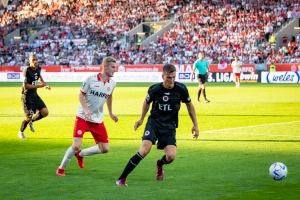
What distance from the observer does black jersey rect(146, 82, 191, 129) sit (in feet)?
29.1

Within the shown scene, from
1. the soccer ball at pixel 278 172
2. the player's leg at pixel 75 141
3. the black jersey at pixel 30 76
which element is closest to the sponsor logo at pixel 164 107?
the player's leg at pixel 75 141

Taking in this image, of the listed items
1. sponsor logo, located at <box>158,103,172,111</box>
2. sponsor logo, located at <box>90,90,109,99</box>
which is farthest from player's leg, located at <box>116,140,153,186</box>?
sponsor logo, located at <box>90,90,109,99</box>

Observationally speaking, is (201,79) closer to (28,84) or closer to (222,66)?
(28,84)

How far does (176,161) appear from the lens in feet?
36.4

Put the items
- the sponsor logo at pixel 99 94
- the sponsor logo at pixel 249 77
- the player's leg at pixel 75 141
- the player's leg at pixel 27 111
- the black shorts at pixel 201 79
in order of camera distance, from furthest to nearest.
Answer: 1. the sponsor logo at pixel 249 77
2. the black shorts at pixel 201 79
3. the player's leg at pixel 27 111
4. the sponsor logo at pixel 99 94
5. the player's leg at pixel 75 141

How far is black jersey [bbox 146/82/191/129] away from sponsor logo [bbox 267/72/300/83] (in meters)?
37.0

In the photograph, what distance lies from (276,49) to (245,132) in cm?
3603

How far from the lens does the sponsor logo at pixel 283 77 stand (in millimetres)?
44697

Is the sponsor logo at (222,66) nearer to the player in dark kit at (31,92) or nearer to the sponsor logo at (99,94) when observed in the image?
the player in dark kit at (31,92)

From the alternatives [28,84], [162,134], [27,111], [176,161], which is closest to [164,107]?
[162,134]

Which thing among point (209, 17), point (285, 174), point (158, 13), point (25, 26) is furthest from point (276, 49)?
point (285, 174)

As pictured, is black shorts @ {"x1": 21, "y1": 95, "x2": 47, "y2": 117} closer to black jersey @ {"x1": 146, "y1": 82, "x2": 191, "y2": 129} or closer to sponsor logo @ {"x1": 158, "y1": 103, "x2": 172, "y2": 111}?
black jersey @ {"x1": 146, "y1": 82, "x2": 191, "y2": 129}

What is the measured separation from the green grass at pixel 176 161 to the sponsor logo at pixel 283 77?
24.7 m

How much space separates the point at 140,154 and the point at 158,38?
1978 inches
